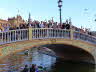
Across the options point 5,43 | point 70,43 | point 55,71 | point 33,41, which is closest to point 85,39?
point 70,43

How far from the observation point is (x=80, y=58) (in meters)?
23.0

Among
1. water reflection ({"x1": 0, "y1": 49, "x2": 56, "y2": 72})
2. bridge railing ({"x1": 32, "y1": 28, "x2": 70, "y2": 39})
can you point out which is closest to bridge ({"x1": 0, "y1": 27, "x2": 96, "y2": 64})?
bridge railing ({"x1": 32, "y1": 28, "x2": 70, "y2": 39})

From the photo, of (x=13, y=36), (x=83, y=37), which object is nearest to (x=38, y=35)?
(x=13, y=36)

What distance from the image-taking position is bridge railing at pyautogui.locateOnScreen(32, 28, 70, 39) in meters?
14.8

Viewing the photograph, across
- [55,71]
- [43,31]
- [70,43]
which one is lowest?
[55,71]

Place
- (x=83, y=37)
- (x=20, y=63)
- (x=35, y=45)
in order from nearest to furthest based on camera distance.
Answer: (x=35, y=45), (x=83, y=37), (x=20, y=63)

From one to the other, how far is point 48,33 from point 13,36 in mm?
3251

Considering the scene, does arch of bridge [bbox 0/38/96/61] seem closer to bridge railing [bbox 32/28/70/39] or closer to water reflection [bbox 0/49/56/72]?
bridge railing [bbox 32/28/70/39]

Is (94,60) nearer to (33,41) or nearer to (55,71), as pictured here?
(55,71)

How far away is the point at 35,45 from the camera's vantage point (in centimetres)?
1494

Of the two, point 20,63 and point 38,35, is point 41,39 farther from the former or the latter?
point 20,63

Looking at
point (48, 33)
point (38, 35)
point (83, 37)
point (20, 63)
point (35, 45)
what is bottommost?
point (20, 63)

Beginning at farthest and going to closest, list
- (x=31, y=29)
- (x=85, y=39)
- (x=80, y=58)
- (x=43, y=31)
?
1. (x=80, y=58)
2. (x=85, y=39)
3. (x=43, y=31)
4. (x=31, y=29)

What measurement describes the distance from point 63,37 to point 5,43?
5.58m
